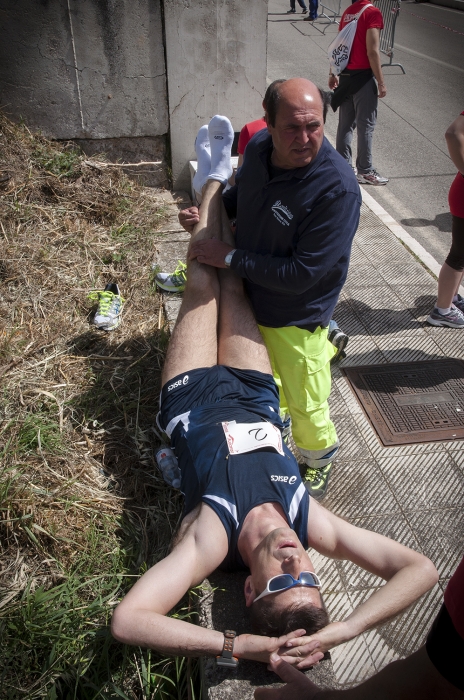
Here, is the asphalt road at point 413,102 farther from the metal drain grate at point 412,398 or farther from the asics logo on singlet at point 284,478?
the asics logo on singlet at point 284,478

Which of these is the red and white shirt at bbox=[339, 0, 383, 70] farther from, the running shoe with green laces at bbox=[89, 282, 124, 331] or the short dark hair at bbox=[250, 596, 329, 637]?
the short dark hair at bbox=[250, 596, 329, 637]

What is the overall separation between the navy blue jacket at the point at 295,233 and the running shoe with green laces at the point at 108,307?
140cm

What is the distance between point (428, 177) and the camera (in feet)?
25.4

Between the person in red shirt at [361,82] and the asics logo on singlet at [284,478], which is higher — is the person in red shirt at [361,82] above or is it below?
above

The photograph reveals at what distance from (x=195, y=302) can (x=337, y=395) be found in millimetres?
1304

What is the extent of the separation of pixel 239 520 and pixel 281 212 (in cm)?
153

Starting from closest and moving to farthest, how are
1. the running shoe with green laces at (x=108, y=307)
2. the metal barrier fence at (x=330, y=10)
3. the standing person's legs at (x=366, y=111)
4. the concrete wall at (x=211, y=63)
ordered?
the running shoe with green laces at (x=108, y=307) → the concrete wall at (x=211, y=63) → the standing person's legs at (x=366, y=111) → the metal barrier fence at (x=330, y=10)

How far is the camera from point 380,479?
3.44m

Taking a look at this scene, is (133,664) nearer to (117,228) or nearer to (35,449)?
(35,449)

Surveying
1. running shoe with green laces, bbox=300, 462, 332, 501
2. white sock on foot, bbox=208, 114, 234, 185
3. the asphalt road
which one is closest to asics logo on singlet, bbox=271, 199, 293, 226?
white sock on foot, bbox=208, 114, 234, 185

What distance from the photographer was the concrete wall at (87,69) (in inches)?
212

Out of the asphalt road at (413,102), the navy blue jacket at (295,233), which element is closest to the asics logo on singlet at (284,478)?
the navy blue jacket at (295,233)

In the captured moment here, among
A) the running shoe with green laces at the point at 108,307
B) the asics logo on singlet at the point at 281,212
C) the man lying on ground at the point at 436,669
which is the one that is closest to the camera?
the man lying on ground at the point at 436,669

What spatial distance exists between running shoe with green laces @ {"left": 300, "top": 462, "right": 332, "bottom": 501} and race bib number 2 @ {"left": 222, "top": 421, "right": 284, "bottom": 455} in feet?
1.74
